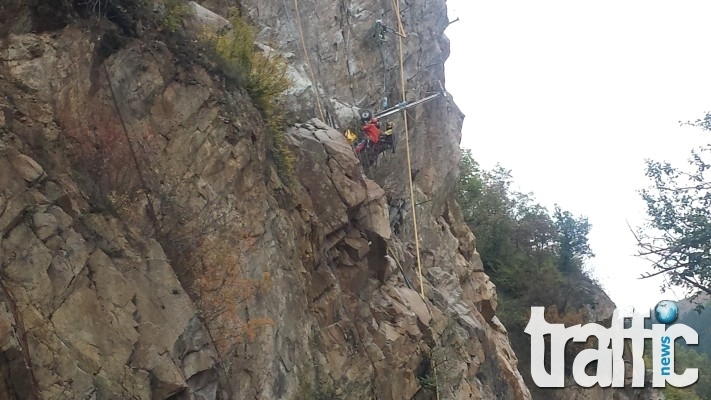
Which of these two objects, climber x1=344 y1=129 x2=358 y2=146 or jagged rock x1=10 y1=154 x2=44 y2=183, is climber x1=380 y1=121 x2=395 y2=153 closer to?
climber x1=344 y1=129 x2=358 y2=146

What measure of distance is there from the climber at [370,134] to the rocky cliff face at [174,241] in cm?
132

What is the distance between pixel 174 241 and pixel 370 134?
26.5 feet

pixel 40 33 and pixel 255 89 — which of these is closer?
pixel 40 33

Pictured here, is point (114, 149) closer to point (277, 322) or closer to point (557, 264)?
point (277, 322)

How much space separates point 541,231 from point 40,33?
2819 cm

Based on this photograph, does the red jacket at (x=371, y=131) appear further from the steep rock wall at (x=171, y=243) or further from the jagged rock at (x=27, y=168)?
the jagged rock at (x=27, y=168)

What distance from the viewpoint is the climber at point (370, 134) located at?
15.6 meters

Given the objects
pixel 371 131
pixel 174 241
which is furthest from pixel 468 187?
pixel 174 241

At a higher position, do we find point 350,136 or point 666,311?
point 350,136

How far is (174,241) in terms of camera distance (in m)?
8.07

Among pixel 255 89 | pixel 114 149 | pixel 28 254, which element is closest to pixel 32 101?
pixel 114 149

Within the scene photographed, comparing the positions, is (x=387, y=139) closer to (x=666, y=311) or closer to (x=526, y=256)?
(x=666, y=311)

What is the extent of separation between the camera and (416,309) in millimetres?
13211

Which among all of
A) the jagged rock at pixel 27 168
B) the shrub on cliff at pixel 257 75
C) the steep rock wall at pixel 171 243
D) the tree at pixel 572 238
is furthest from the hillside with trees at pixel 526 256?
the jagged rock at pixel 27 168
